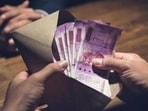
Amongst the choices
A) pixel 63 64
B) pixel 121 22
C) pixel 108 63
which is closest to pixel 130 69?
pixel 108 63

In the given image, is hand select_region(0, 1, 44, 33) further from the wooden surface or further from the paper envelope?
the paper envelope

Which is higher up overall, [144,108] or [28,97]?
[28,97]

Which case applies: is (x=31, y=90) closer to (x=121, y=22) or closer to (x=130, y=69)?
(x=130, y=69)

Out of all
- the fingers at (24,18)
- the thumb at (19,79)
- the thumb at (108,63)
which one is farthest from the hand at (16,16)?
the thumb at (108,63)

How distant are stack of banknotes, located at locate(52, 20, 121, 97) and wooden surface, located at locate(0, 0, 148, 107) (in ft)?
1.08

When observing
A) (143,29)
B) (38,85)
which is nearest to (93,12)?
(143,29)

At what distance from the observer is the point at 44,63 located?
3.31ft

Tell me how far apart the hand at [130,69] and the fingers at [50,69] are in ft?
0.35

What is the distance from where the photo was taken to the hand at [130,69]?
103 centimetres

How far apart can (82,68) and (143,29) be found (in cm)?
59

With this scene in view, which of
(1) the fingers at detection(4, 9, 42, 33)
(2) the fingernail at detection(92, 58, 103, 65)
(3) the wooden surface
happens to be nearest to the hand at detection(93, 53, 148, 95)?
(2) the fingernail at detection(92, 58, 103, 65)

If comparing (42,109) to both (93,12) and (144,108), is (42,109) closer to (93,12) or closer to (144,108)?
(144,108)

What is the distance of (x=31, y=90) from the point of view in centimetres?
98

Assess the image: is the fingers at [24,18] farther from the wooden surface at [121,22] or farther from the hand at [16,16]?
the wooden surface at [121,22]
